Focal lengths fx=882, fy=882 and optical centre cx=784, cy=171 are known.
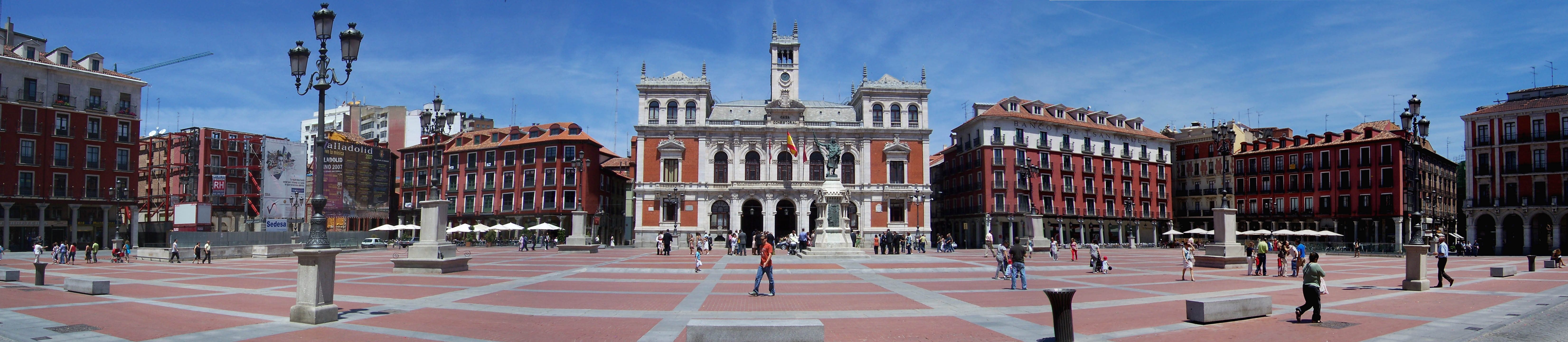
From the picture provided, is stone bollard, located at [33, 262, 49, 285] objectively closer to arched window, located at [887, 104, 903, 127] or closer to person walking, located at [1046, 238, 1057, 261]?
person walking, located at [1046, 238, 1057, 261]

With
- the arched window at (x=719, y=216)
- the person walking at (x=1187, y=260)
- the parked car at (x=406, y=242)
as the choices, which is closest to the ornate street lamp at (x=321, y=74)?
the person walking at (x=1187, y=260)

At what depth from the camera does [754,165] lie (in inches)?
2768

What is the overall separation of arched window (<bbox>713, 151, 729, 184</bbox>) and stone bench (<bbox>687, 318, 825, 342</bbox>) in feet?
196

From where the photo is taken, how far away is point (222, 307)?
15453mm

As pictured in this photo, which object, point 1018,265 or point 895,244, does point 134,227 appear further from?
point 1018,265

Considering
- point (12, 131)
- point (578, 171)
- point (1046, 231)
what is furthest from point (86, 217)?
point (1046, 231)

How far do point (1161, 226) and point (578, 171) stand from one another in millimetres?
52836

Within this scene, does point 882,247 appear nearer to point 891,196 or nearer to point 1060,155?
point 891,196

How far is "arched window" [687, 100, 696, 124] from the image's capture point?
233 ft

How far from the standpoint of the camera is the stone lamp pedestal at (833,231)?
38.2m

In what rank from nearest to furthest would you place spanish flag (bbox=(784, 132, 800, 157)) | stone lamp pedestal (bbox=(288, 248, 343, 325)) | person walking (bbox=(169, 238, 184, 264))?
stone lamp pedestal (bbox=(288, 248, 343, 325)) → person walking (bbox=(169, 238, 184, 264)) → spanish flag (bbox=(784, 132, 800, 157))

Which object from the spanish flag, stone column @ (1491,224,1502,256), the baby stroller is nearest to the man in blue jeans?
the baby stroller

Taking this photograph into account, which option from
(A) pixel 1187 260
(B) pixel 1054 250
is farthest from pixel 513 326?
(B) pixel 1054 250

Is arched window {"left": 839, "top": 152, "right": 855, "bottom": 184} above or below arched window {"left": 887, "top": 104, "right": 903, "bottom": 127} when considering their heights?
below
